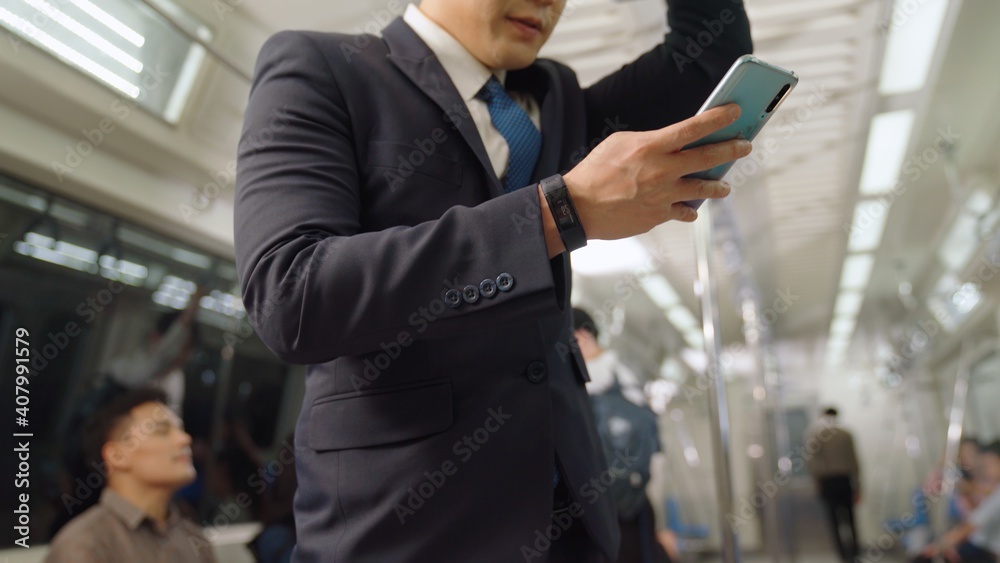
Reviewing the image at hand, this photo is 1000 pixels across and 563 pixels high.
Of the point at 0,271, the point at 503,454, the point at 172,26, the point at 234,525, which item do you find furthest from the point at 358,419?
the point at 234,525

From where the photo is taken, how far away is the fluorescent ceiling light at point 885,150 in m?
3.97

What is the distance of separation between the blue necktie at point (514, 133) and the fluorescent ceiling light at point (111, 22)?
4.02ft

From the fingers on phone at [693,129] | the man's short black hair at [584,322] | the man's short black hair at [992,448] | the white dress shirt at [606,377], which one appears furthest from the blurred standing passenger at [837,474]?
the fingers on phone at [693,129]

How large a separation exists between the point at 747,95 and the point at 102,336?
1745 millimetres

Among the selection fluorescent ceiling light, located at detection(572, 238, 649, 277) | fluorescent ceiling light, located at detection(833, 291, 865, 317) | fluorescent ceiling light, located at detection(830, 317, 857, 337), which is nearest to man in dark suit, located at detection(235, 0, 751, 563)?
fluorescent ceiling light, located at detection(572, 238, 649, 277)

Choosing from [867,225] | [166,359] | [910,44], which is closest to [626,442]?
[166,359]

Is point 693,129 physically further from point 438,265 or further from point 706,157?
point 438,265

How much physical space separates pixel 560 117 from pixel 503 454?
394 mm

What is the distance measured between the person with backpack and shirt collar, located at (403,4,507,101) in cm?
163

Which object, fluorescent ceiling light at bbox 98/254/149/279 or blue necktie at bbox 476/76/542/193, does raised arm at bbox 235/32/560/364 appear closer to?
blue necktie at bbox 476/76/542/193

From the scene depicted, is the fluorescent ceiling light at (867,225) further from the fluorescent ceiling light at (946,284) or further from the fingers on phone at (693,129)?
the fingers on phone at (693,129)

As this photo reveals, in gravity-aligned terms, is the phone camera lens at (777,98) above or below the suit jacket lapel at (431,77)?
below

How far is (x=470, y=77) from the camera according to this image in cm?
79

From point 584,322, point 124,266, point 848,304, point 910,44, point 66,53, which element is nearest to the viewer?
point 66,53
